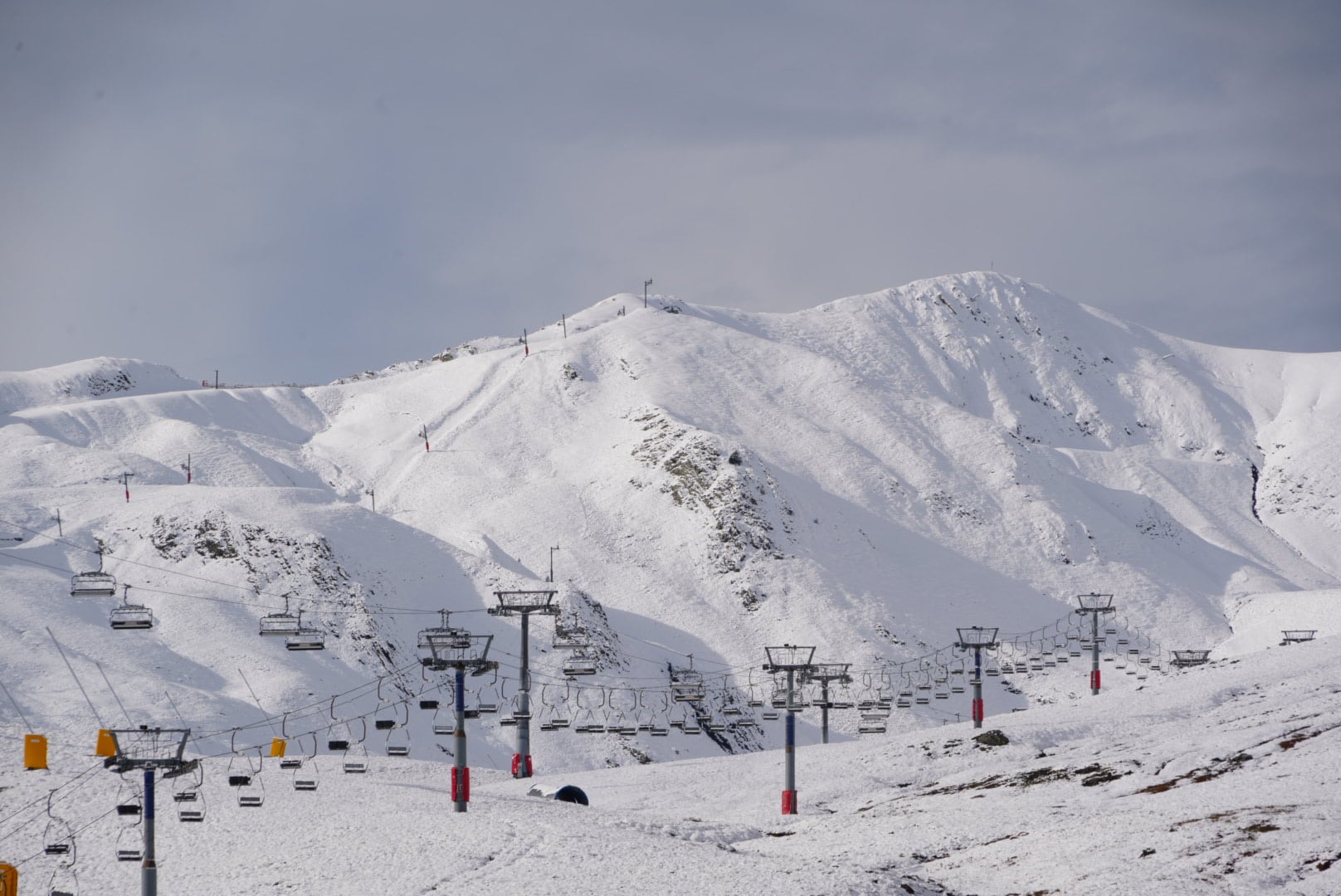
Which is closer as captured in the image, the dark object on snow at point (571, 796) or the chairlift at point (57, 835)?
the chairlift at point (57, 835)

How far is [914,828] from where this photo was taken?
52.2 meters

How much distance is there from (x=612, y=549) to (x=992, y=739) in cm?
7616

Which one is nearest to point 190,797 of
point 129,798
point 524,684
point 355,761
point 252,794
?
point 252,794

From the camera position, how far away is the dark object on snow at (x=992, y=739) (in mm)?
72556

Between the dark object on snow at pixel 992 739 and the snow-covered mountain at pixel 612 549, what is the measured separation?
2622cm

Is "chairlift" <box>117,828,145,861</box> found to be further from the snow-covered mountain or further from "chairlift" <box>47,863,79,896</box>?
the snow-covered mountain

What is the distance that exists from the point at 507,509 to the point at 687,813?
9317cm

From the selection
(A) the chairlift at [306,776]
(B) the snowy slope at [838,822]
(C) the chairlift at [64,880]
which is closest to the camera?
(B) the snowy slope at [838,822]

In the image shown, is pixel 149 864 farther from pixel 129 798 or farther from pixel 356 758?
pixel 356 758

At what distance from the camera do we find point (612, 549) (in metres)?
146

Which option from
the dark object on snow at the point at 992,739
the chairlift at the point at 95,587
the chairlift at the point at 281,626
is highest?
the chairlift at the point at 95,587

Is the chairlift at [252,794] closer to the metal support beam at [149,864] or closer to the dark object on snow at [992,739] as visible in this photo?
the metal support beam at [149,864]

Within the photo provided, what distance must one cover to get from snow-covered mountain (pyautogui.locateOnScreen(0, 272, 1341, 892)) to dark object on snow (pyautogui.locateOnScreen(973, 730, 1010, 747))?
26.2 metres

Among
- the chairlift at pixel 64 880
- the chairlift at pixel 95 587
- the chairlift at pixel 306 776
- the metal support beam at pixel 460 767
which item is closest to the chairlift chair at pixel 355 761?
the chairlift at pixel 306 776
